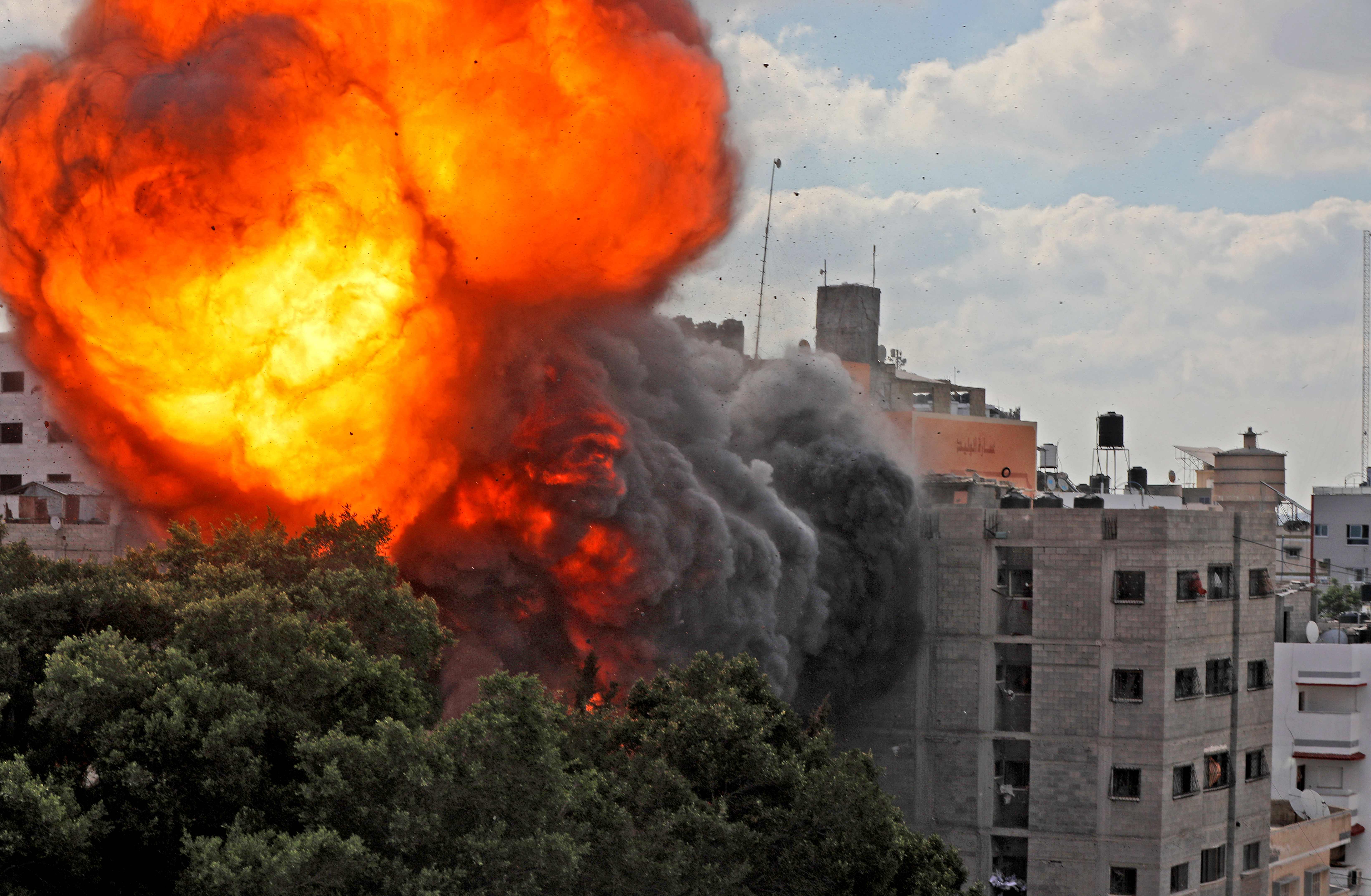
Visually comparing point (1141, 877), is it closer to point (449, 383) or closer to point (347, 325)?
point (449, 383)

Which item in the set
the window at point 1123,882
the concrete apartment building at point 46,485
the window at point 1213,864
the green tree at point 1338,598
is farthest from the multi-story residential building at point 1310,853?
the concrete apartment building at point 46,485

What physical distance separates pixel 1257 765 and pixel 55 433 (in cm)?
5826

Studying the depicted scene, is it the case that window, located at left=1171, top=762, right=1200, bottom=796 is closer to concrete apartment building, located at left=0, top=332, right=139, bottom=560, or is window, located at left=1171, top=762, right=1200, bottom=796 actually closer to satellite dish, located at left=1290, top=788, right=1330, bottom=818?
satellite dish, located at left=1290, top=788, right=1330, bottom=818

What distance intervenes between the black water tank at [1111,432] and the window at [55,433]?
49996 mm

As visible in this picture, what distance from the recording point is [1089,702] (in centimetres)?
5550

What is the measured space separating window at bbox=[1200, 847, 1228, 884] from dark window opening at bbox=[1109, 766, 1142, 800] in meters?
4.02

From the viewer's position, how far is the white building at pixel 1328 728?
7044cm

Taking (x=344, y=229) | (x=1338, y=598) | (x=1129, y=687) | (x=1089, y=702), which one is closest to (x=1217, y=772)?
(x=1129, y=687)

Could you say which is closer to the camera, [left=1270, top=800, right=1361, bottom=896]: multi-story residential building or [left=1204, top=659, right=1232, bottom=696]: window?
[left=1204, top=659, right=1232, bottom=696]: window

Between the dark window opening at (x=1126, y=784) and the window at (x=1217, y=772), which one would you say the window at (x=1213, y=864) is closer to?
the window at (x=1217, y=772)

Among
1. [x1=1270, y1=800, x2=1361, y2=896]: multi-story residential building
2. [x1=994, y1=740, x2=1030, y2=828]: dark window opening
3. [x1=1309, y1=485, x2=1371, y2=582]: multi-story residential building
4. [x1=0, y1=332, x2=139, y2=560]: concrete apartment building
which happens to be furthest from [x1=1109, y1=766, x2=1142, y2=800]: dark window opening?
[x1=1309, y1=485, x2=1371, y2=582]: multi-story residential building

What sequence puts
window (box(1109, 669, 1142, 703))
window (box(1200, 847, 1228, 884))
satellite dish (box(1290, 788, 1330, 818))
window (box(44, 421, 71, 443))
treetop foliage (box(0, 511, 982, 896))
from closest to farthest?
treetop foliage (box(0, 511, 982, 896)) < window (box(1109, 669, 1142, 703)) < window (box(1200, 847, 1228, 884)) < satellite dish (box(1290, 788, 1330, 818)) < window (box(44, 421, 71, 443))

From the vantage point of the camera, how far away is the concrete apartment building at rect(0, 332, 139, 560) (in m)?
58.5

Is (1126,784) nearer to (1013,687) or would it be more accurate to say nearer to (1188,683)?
(1188,683)
